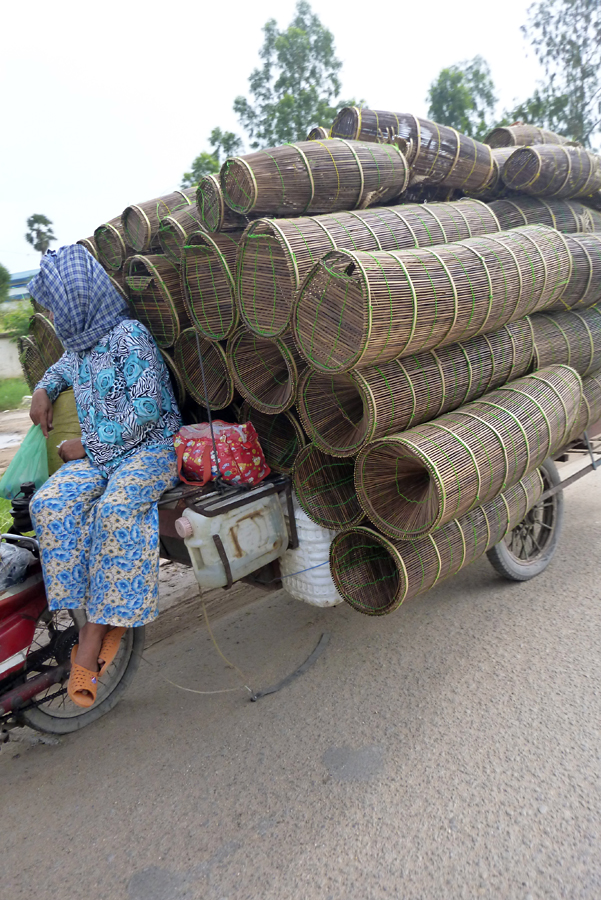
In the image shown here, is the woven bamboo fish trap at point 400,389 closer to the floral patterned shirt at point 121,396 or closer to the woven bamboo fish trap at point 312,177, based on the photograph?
the floral patterned shirt at point 121,396

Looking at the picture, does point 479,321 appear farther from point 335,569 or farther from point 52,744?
point 52,744

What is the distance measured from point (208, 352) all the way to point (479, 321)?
118 cm

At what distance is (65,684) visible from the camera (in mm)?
2428

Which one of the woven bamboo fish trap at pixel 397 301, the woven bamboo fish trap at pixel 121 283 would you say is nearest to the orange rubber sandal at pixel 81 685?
the woven bamboo fish trap at pixel 397 301

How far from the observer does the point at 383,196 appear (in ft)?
9.75

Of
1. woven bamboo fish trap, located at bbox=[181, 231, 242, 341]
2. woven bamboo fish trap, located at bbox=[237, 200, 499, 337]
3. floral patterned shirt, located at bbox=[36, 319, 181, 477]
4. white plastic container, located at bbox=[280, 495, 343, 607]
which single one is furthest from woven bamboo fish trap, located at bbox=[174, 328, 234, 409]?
white plastic container, located at bbox=[280, 495, 343, 607]

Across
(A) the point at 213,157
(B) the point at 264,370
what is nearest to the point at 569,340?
(B) the point at 264,370

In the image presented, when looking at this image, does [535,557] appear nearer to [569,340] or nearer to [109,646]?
[569,340]

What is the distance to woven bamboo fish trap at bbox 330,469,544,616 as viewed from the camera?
2.27 metres

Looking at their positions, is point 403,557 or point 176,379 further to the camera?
point 176,379

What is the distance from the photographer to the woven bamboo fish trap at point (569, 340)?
3.07 meters

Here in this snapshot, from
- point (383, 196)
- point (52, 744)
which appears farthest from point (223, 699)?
point (383, 196)

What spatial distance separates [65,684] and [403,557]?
145cm

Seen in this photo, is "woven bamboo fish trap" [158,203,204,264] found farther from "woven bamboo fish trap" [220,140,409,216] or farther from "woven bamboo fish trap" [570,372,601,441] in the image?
"woven bamboo fish trap" [570,372,601,441]
